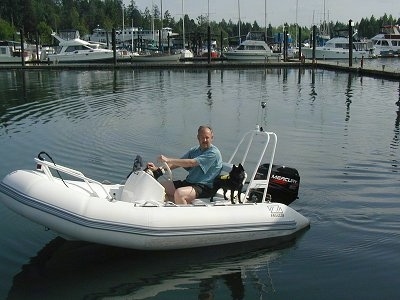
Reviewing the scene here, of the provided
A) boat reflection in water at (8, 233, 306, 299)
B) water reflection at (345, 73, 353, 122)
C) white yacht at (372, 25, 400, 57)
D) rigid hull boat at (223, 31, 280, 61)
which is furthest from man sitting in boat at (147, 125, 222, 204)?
white yacht at (372, 25, 400, 57)

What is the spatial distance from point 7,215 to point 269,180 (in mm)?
4089

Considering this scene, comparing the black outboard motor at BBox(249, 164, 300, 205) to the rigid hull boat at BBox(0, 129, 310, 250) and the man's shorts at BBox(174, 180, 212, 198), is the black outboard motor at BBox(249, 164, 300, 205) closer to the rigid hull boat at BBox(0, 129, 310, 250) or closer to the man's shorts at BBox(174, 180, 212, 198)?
the rigid hull boat at BBox(0, 129, 310, 250)

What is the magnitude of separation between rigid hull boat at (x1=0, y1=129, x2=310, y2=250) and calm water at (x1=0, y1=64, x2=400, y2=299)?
32 centimetres

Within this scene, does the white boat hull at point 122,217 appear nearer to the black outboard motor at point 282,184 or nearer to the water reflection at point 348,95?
the black outboard motor at point 282,184

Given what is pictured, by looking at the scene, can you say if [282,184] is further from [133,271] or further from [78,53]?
[78,53]

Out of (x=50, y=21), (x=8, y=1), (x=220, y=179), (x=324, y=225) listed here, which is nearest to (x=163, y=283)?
(x=220, y=179)

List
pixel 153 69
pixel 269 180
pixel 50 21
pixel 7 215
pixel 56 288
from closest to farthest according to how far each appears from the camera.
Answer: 1. pixel 56 288
2. pixel 269 180
3. pixel 7 215
4. pixel 153 69
5. pixel 50 21

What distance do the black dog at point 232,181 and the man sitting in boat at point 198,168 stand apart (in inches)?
3.1

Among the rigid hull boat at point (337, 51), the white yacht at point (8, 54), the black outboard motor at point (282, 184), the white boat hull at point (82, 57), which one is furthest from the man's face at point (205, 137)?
the rigid hull boat at point (337, 51)

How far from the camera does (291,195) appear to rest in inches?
310

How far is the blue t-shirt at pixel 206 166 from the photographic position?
7262 millimetres

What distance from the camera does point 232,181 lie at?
7.14 m

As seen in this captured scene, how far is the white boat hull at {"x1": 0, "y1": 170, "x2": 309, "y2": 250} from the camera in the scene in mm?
6348

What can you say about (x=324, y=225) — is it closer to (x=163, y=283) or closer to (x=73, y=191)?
(x=163, y=283)
